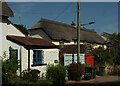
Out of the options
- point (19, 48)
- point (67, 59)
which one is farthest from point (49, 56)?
point (19, 48)

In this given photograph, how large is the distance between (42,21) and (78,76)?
579 inches

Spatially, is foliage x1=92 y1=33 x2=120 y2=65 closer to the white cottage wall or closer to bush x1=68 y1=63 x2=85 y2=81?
the white cottage wall

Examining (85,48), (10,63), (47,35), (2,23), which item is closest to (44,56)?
(10,63)

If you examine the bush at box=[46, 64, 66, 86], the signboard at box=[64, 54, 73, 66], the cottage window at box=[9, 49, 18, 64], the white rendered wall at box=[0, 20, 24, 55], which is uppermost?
the white rendered wall at box=[0, 20, 24, 55]

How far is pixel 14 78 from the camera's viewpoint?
8203 millimetres

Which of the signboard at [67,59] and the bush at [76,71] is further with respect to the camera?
the signboard at [67,59]

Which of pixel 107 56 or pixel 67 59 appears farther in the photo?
pixel 107 56

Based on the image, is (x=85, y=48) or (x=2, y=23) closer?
(x=2, y=23)

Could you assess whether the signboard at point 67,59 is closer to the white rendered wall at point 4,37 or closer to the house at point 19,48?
the house at point 19,48

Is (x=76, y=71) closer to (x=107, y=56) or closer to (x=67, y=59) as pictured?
(x=67, y=59)

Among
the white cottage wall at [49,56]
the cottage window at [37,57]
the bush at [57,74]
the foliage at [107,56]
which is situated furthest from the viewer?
the foliage at [107,56]

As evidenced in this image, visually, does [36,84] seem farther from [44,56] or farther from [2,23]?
[2,23]

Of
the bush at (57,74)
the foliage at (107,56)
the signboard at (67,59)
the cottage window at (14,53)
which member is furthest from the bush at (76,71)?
the foliage at (107,56)

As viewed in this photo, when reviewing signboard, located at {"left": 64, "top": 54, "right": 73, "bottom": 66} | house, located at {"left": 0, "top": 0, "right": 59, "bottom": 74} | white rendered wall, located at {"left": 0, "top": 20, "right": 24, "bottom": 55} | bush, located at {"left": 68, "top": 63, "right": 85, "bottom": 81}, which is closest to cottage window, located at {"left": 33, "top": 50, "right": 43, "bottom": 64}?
house, located at {"left": 0, "top": 0, "right": 59, "bottom": 74}
